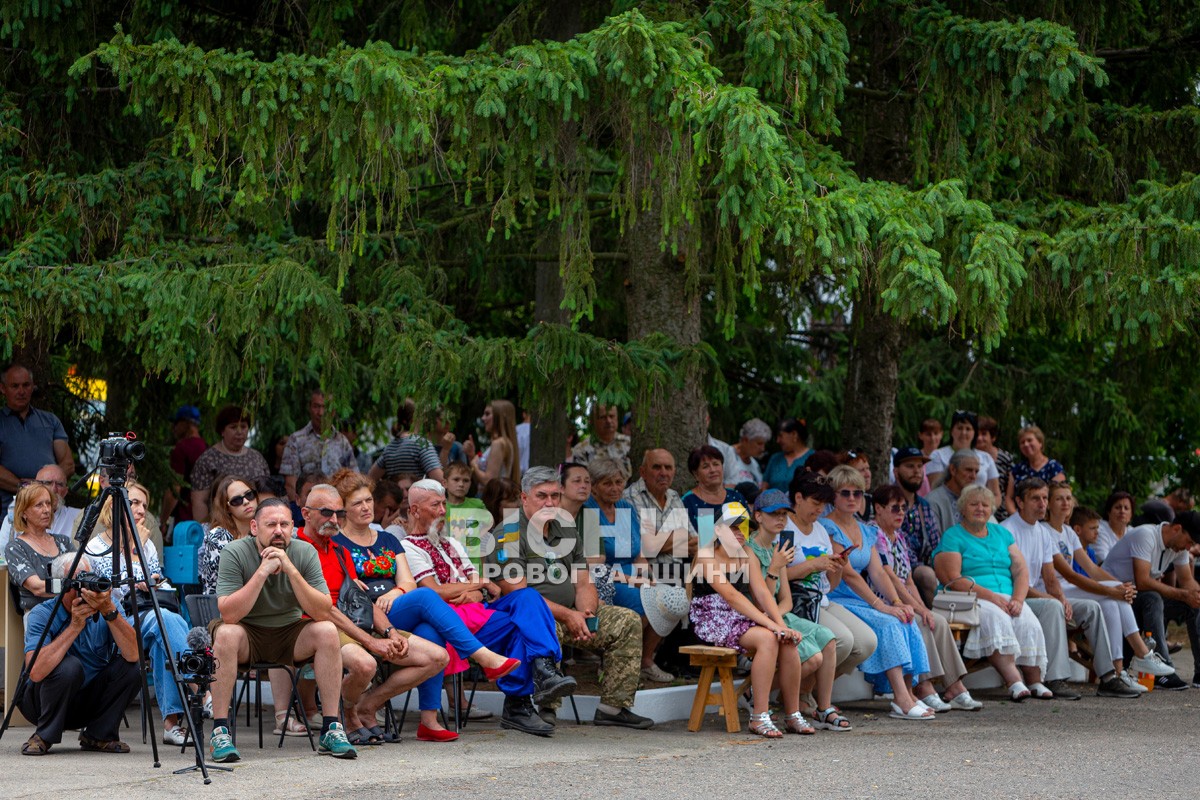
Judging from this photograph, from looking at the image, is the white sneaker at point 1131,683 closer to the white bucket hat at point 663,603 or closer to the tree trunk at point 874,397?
the tree trunk at point 874,397

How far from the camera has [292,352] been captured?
9.03m

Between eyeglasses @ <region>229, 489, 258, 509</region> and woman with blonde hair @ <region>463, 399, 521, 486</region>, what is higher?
woman with blonde hair @ <region>463, 399, 521, 486</region>

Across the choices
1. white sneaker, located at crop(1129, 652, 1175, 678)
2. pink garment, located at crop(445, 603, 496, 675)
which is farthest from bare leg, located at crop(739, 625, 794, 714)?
white sneaker, located at crop(1129, 652, 1175, 678)

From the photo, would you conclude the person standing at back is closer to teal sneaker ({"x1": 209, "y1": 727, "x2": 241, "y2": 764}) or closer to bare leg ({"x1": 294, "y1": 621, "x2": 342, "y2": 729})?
bare leg ({"x1": 294, "y1": 621, "x2": 342, "y2": 729})

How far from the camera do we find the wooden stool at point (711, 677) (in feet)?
28.0

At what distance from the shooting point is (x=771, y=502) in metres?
8.72

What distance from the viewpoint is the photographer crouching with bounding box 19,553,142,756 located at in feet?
23.5

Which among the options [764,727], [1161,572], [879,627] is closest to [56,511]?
[764,727]

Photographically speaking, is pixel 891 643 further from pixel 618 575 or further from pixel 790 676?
pixel 618 575

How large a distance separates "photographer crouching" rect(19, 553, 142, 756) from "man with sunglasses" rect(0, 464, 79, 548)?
0.68 m

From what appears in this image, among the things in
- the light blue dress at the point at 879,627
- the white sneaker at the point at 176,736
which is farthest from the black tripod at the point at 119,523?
the light blue dress at the point at 879,627

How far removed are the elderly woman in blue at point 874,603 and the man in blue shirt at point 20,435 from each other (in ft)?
17.0

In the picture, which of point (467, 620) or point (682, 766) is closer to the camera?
point (682, 766)

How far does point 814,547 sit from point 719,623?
96 cm
